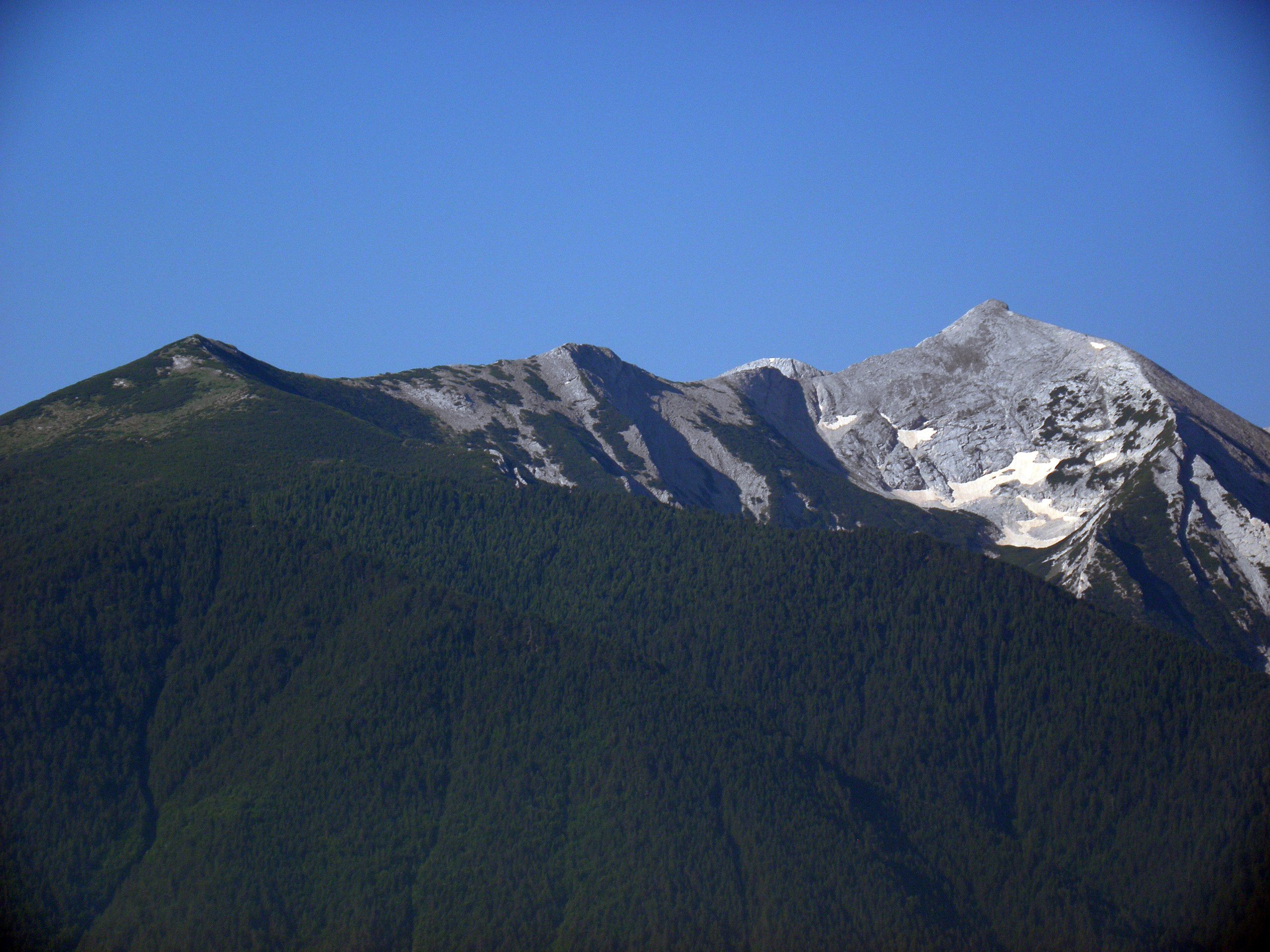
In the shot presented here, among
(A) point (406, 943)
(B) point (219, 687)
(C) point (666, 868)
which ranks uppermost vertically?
(B) point (219, 687)

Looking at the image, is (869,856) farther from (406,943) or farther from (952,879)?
(406,943)

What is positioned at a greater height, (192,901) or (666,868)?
(666,868)

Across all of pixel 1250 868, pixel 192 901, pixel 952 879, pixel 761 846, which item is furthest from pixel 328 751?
pixel 1250 868

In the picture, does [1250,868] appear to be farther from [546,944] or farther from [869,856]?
[546,944]

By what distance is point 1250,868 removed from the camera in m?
194

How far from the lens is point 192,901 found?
6649 inches

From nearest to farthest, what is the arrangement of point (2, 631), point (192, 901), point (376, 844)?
point (192, 901) → point (376, 844) → point (2, 631)

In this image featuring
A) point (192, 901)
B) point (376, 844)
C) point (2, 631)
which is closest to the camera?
point (192, 901)

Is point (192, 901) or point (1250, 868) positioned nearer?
point (192, 901)

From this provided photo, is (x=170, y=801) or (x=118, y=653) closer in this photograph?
(x=170, y=801)

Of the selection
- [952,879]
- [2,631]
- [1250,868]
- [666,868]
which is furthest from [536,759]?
[1250,868]

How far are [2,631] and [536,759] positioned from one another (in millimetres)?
80278

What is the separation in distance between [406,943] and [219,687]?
5212 cm

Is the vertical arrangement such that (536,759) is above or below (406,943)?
above
